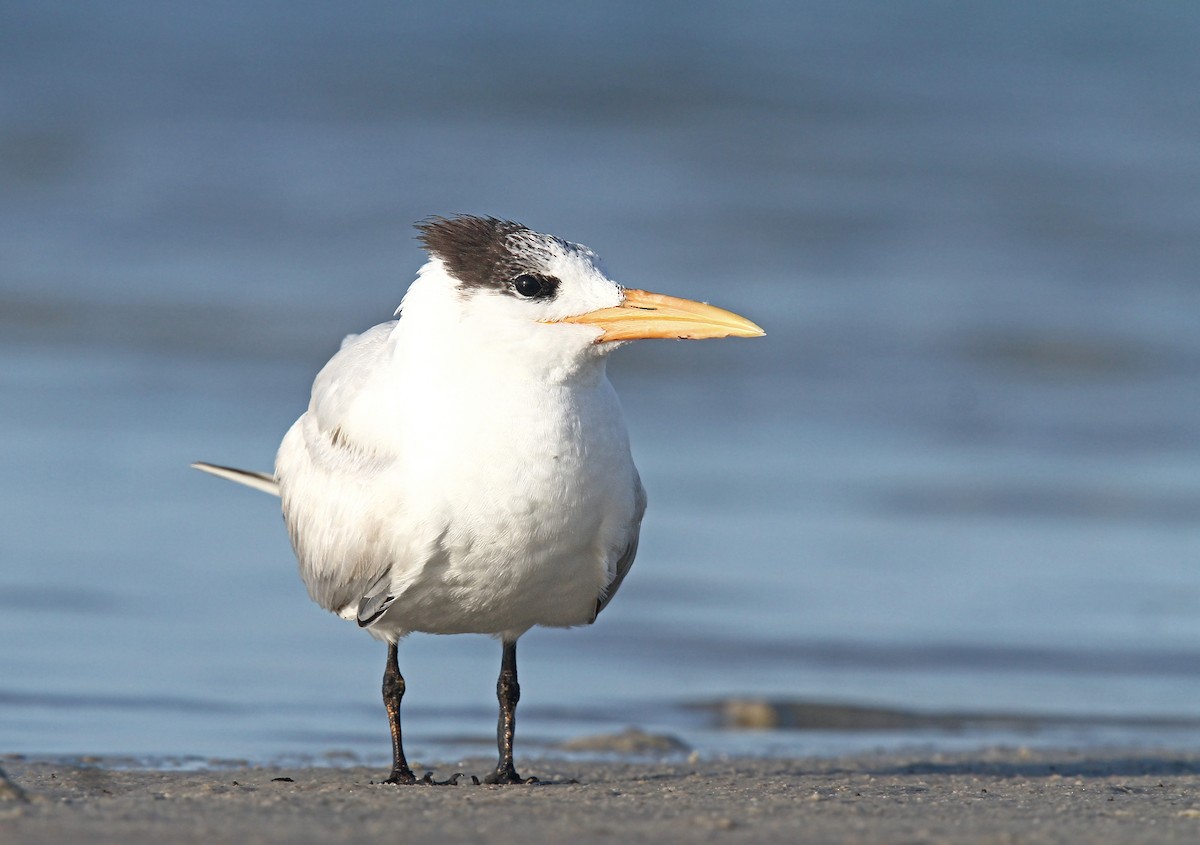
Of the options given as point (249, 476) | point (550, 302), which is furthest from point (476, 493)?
point (249, 476)

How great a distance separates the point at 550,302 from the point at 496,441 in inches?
14.9

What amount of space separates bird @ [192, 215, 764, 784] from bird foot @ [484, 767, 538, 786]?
0.5 inches

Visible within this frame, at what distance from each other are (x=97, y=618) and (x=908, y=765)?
3.44 meters

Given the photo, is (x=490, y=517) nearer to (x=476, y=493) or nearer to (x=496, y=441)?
(x=476, y=493)

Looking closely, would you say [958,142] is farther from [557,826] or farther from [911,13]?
[557,826]

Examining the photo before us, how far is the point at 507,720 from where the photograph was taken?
16.4 feet

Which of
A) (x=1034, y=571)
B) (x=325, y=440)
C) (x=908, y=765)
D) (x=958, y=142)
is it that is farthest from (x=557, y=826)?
(x=958, y=142)

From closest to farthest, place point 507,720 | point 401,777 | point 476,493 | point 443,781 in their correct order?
point 476,493
point 401,777
point 443,781
point 507,720

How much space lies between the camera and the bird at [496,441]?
14.4ft

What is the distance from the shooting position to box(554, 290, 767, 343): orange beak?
14.2ft

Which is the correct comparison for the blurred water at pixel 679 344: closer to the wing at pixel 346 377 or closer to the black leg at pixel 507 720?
the black leg at pixel 507 720

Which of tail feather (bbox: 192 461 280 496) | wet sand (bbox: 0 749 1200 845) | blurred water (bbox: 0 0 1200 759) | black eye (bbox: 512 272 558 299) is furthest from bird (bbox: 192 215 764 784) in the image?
blurred water (bbox: 0 0 1200 759)

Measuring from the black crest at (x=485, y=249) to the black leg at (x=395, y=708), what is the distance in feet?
3.87

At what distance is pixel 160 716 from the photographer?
233 inches
